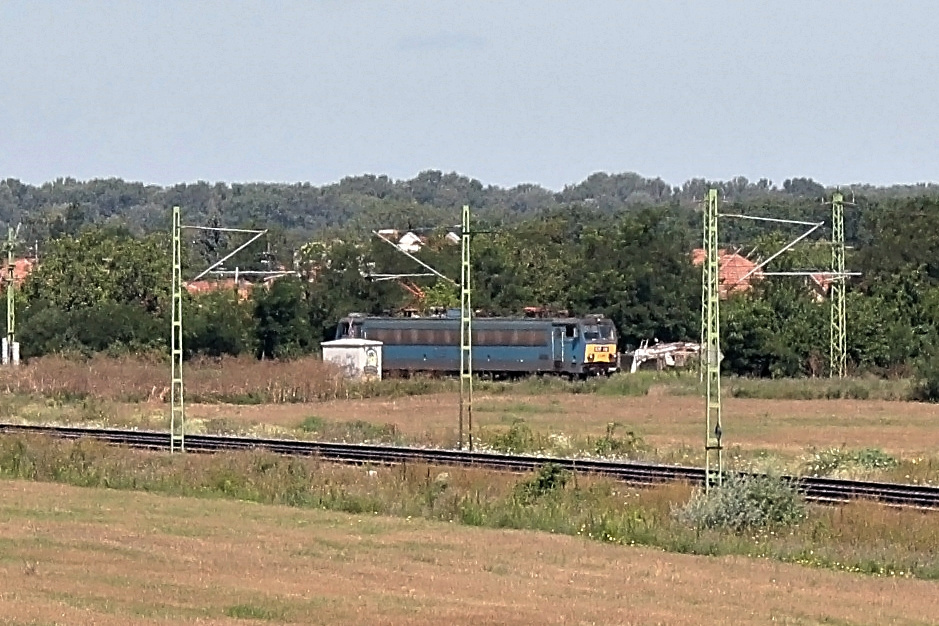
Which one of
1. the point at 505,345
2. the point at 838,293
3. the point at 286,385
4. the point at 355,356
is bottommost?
the point at 286,385

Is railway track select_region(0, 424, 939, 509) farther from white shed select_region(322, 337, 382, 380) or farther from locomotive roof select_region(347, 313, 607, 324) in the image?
locomotive roof select_region(347, 313, 607, 324)

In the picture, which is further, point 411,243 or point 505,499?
point 411,243

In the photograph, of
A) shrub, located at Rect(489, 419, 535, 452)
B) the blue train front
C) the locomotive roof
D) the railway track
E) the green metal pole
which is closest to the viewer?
the railway track

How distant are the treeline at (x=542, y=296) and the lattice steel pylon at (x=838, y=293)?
3358 millimetres

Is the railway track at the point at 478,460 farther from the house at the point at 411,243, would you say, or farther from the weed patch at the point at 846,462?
the house at the point at 411,243

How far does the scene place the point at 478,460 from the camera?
36000 millimetres

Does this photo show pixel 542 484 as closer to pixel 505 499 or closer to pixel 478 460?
Result: pixel 505 499

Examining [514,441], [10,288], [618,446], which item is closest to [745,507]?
[618,446]

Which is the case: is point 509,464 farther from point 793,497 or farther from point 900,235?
point 900,235

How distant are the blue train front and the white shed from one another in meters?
2.73

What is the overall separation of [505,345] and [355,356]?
7.33 m

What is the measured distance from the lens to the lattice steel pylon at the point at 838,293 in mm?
60375

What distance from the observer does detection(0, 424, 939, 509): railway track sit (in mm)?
29281

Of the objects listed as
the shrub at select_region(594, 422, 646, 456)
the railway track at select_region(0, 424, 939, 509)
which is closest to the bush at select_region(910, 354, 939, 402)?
the shrub at select_region(594, 422, 646, 456)
